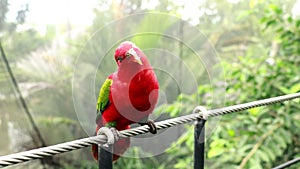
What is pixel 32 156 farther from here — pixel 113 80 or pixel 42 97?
pixel 42 97

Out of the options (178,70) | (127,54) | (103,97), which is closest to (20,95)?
(178,70)

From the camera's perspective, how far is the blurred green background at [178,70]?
163 cm

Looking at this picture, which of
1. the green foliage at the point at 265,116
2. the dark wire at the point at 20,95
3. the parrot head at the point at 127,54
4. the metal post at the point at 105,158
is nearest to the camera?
the metal post at the point at 105,158

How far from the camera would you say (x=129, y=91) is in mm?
702

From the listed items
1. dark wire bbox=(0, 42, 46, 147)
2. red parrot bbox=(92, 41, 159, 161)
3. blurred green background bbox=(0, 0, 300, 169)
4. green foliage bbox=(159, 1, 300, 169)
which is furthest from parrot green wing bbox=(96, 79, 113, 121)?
dark wire bbox=(0, 42, 46, 147)

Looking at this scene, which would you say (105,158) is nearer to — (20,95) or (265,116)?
(265,116)

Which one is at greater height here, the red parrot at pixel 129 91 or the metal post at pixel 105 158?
the red parrot at pixel 129 91

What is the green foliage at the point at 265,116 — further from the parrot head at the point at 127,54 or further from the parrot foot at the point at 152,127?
the parrot head at the point at 127,54

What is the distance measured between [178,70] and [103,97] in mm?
422

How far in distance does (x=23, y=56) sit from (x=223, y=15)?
168cm

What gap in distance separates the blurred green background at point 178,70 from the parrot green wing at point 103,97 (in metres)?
0.41

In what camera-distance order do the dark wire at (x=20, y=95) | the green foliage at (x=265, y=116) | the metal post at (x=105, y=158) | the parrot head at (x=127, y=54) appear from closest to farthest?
the metal post at (x=105, y=158) → the parrot head at (x=127, y=54) → the green foliage at (x=265, y=116) → the dark wire at (x=20, y=95)

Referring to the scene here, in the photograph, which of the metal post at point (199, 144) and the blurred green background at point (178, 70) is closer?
the metal post at point (199, 144)

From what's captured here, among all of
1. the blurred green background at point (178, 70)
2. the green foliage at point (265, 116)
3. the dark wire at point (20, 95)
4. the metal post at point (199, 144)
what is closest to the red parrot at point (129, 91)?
the metal post at point (199, 144)
